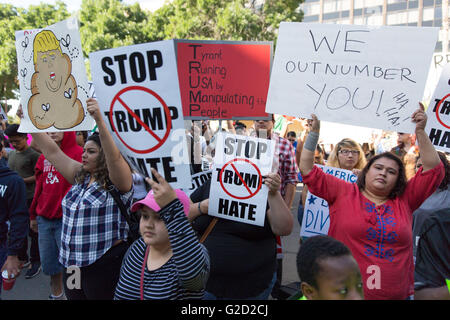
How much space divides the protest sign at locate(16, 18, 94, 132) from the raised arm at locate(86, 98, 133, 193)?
48 centimetres

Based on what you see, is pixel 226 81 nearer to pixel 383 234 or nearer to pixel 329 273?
pixel 383 234

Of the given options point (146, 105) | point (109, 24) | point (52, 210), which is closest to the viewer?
point (146, 105)

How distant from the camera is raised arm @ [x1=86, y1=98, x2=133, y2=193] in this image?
2.09 m

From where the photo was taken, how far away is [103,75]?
2.14m

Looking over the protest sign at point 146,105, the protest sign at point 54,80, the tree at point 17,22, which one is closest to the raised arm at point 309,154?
the protest sign at point 146,105

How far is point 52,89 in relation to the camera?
2.69 metres

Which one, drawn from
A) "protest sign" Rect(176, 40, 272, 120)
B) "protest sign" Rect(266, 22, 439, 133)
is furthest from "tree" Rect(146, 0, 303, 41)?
"protest sign" Rect(266, 22, 439, 133)

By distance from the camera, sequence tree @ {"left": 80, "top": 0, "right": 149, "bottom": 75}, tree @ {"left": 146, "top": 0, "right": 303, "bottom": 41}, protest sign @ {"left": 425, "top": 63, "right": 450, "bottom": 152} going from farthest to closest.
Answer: tree @ {"left": 80, "top": 0, "right": 149, "bottom": 75}, tree @ {"left": 146, "top": 0, "right": 303, "bottom": 41}, protest sign @ {"left": 425, "top": 63, "right": 450, "bottom": 152}

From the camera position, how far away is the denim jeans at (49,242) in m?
3.85

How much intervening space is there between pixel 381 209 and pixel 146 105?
153 cm

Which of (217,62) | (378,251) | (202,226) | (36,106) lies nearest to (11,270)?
(36,106)

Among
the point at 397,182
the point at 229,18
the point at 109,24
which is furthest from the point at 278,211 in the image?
the point at 109,24

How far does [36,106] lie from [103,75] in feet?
2.97

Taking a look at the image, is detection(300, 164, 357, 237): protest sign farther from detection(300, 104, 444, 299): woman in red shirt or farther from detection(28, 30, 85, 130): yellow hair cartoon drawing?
detection(28, 30, 85, 130): yellow hair cartoon drawing
